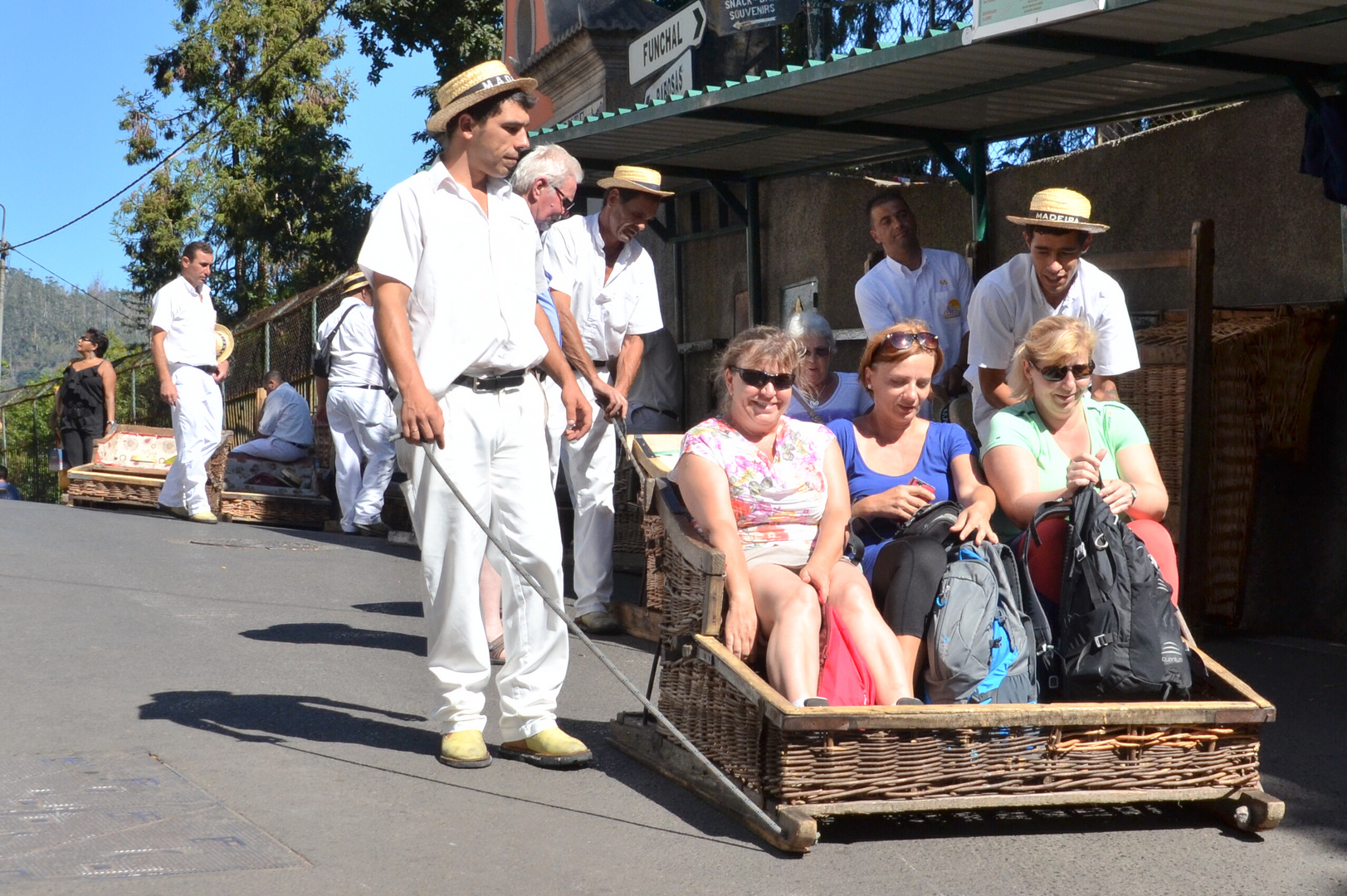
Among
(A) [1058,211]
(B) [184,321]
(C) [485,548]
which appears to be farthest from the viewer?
(B) [184,321]

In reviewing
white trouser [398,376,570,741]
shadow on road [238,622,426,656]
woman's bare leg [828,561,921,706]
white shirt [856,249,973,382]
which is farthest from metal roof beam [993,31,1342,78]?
shadow on road [238,622,426,656]

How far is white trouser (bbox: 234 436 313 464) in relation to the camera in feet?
45.8

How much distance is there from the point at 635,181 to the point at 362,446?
202 inches

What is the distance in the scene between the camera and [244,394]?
2073 centimetres

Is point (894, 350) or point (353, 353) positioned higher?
point (353, 353)

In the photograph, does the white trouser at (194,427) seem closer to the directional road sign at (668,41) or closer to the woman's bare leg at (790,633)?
the directional road sign at (668,41)

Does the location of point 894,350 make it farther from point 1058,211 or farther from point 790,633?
point 1058,211

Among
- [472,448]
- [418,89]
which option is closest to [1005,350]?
[472,448]

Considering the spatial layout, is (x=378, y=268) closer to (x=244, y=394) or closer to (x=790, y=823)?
(x=790, y=823)

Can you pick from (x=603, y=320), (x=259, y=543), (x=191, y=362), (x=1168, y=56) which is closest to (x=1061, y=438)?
(x=1168, y=56)

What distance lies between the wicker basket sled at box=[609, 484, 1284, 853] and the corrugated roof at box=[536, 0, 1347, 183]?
11.1 feet

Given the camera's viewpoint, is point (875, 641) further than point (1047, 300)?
No

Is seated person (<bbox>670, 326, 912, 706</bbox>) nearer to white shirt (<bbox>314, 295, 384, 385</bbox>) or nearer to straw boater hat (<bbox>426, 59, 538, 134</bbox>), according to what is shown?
straw boater hat (<bbox>426, 59, 538, 134</bbox>)

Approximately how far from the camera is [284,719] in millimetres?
5426
